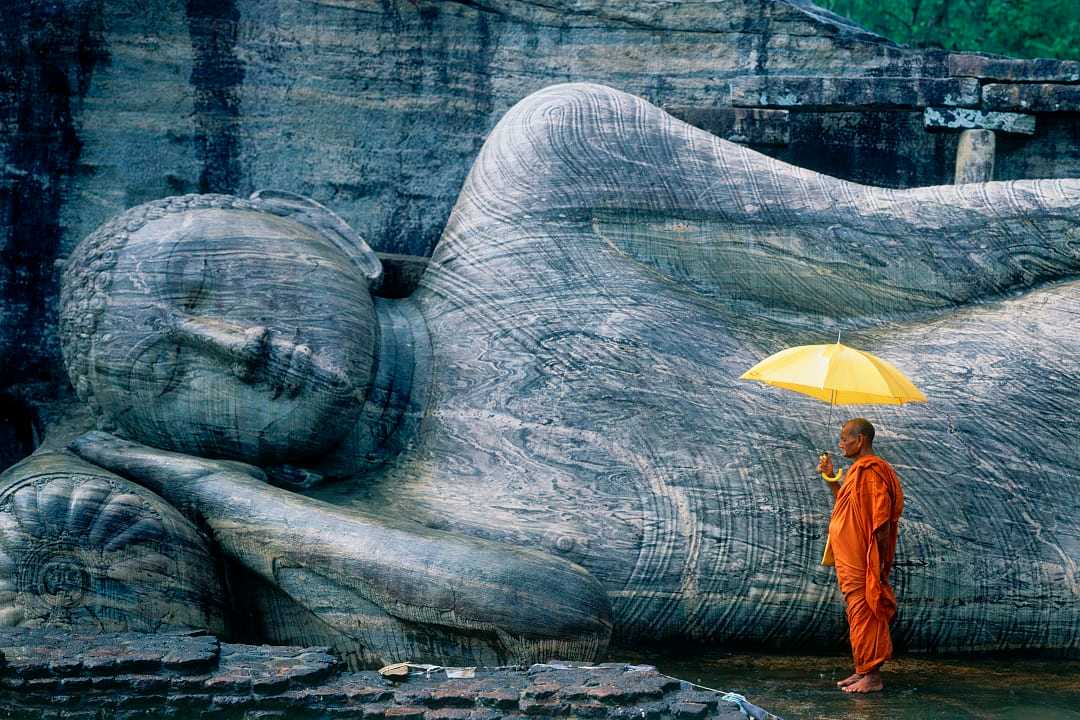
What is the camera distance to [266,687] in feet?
12.4

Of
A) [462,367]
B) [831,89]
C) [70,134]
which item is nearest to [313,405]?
[462,367]

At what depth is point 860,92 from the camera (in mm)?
6516

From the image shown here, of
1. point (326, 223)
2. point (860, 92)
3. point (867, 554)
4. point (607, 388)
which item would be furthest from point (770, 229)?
point (326, 223)

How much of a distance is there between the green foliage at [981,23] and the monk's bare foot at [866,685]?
12.3m

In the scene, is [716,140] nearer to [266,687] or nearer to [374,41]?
[374,41]

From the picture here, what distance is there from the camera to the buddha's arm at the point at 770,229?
528cm

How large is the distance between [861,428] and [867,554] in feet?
1.31

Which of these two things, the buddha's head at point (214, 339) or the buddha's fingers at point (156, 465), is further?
the buddha's head at point (214, 339)

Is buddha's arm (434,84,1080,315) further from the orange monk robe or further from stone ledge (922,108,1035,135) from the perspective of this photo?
stone ledge (922,108,1035,135)

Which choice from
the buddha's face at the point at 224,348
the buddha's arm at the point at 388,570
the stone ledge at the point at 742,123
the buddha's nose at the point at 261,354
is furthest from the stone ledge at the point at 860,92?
the buddha's arm at the point at 388,570

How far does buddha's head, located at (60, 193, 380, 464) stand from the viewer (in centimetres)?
494

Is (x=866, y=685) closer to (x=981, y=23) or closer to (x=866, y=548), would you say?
(x=866, y=548)

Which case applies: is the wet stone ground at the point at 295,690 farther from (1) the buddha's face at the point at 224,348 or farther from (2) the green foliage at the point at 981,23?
(2) the green foliage at the point at 981,23

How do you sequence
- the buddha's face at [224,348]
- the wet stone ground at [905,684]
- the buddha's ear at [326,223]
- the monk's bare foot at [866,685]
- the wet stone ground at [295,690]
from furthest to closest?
the buddha's ear at [326,223] → the buddha's face at [224,348] → the monk's bare foot at [866,685] → the wet stone ground at [905,684] → the wet stone ground at [295,690]
